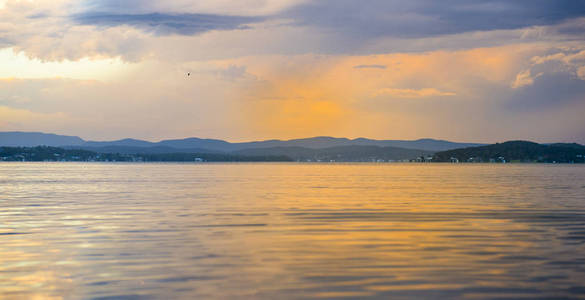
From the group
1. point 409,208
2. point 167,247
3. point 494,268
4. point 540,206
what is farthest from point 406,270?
point 540,206

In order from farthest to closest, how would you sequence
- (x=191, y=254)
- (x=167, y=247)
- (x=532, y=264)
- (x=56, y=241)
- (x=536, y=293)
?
(x=56, y=241) < (x=167, y=247) < (x=191, y=254) < (x=532, y=264) < (x=536, y=293)

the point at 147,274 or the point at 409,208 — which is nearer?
the point at 147,274

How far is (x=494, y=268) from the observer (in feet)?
49.5

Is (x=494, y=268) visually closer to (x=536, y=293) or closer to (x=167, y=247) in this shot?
(x=536, y=293)

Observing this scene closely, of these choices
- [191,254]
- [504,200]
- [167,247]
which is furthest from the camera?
[504,200]

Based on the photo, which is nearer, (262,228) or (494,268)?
(494,268)

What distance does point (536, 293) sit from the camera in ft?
40.5

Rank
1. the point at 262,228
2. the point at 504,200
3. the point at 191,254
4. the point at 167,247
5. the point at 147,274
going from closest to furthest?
the point at 147,274
the point at 191,254
the point at 167,247
the point at 262,228
the point at 504,200

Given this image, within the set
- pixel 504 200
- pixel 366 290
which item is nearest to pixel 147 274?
pixel 366 290

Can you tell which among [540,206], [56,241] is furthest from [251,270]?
[540,206]

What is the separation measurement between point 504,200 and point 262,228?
2272 cm

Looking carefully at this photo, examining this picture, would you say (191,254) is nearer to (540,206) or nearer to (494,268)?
(494,268)

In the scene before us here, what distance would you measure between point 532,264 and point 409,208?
699 inches

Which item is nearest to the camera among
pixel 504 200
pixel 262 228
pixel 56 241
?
pixel 56 241
